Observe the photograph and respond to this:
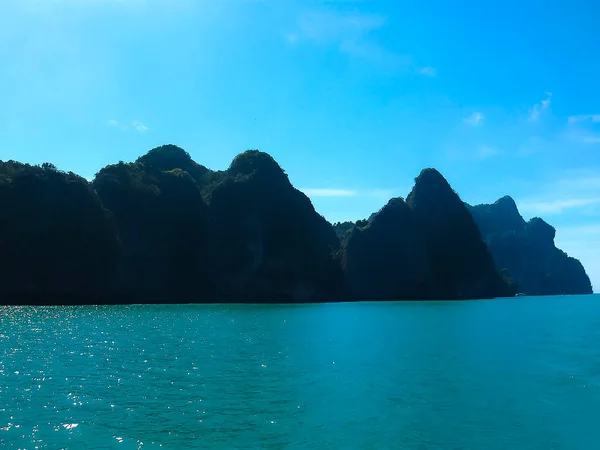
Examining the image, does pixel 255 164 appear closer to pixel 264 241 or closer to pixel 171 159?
pixel 264 241

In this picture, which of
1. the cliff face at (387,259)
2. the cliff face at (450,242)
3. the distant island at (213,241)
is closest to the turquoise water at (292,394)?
the distant island at (213,241)

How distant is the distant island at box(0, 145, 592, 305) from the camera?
10006 centimetres

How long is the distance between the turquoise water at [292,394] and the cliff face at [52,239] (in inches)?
2696

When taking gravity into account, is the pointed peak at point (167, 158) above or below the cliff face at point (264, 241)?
above

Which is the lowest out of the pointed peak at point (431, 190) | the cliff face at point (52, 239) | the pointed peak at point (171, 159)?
the cliff face at point (52, 239)

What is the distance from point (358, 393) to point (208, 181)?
15831 centimetres

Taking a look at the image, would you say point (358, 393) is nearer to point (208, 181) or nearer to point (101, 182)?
point (101, 182)

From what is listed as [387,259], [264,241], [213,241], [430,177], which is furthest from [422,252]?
[213,241]

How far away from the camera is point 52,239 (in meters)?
101

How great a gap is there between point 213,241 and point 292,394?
125341 millimetres

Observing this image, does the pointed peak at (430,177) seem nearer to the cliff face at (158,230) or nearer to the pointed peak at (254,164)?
the pointed peak at (254,164)

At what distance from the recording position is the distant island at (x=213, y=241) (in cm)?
10006

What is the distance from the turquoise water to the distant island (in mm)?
71395

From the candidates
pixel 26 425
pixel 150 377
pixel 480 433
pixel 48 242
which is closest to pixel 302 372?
pixel 150 377
